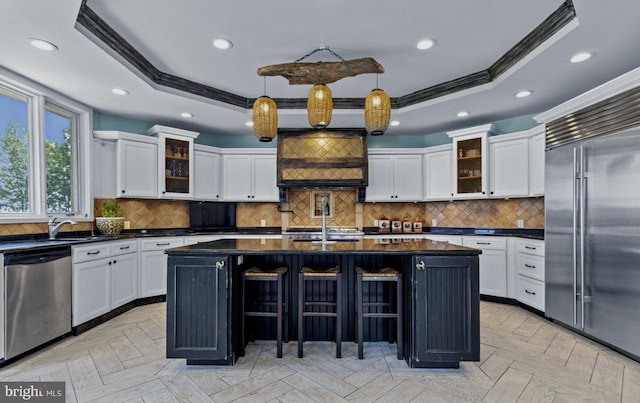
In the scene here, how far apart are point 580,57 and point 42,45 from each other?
4.47 m

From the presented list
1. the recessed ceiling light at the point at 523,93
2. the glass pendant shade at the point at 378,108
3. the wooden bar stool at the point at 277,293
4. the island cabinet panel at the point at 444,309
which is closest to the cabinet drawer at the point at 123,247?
the wooden bar stool at the point at 277,293

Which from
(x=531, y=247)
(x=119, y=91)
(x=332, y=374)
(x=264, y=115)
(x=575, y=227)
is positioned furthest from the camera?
(x=531, y=247)

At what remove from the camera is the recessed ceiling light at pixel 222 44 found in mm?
2738

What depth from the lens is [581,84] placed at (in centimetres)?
330

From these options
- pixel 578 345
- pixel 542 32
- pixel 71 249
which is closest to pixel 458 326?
pixel 578 345

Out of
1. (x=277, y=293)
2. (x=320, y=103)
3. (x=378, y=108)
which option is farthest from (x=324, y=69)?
(x=277, y=293)

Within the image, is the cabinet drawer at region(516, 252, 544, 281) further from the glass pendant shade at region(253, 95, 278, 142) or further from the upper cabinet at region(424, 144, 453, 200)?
the glass pendant shade at region(253, 95, 278, 142)

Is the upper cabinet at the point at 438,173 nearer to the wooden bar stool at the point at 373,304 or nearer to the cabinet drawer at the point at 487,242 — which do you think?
the cabinet drawer at the point at 487,242

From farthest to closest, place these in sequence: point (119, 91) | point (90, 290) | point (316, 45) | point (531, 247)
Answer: point (531, 247) → point (119, 91) → point (90, 290) → point (316, 45)

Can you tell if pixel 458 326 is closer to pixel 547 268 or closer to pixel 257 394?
pixel 257 394

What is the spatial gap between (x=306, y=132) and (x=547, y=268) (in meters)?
3.57

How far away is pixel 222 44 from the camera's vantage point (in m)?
2.80

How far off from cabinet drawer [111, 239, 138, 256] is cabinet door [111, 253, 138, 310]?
5 cm

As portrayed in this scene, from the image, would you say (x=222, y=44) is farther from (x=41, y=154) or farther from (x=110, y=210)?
(x=110, y=210)
